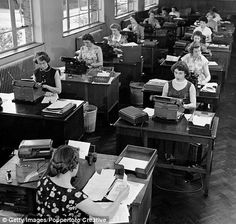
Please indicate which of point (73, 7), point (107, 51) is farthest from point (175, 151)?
point (73, 7)

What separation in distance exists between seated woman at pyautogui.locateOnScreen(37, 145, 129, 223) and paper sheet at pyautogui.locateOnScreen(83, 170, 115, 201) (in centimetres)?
33

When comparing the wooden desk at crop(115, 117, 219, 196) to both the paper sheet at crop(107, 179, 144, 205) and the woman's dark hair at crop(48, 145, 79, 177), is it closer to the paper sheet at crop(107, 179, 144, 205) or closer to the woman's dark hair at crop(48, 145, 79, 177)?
the paper sheet at crop(107, 179, 144, 205)

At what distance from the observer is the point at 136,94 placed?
725cm

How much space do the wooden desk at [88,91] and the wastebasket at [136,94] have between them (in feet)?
2.55

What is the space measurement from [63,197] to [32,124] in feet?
7.58

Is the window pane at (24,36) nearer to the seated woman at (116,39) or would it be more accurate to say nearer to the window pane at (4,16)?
the window pane at (4,16)

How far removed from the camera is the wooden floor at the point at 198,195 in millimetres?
4199

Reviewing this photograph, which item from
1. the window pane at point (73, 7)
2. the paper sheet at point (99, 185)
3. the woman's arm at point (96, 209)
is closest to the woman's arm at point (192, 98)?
the paper sheet at point (99, 185)

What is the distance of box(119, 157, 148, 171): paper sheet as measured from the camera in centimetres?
345

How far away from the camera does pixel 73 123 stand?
4.99m

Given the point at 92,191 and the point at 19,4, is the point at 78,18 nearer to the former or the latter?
the point at 19,4

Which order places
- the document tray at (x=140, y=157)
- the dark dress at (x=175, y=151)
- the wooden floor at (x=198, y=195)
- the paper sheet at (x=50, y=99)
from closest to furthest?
the document tray at (x=140, y=157)
the wooden floor at (x=198, y=195)
the dark dress at (x=175, y=151)
the paper sheet at (x=50, y=99)

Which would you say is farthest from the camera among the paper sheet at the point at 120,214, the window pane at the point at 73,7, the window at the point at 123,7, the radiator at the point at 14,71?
the window at the point at 123,7

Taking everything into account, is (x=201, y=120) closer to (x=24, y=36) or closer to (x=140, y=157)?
(x=140, y=157)
